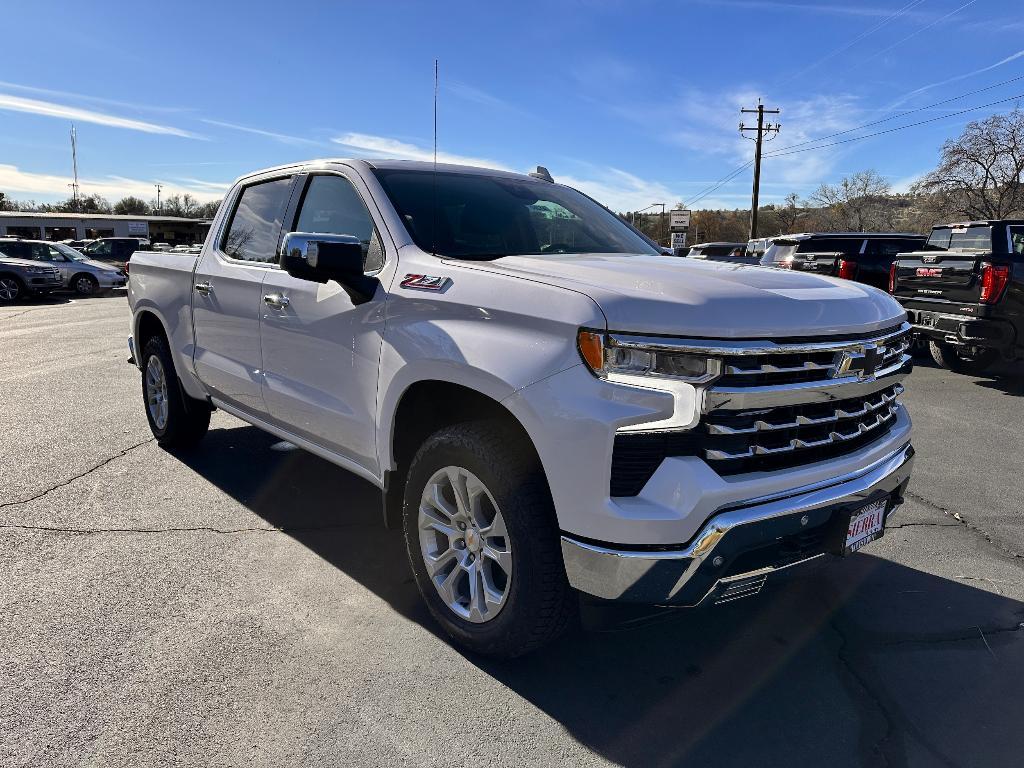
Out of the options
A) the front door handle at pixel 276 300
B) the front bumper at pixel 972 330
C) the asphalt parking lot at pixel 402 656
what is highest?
the front door handle at pixel 276 300

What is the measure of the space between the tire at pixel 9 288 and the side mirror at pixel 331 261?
20876mm

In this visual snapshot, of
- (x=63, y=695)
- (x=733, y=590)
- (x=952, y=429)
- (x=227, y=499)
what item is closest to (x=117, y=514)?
(x=227, y=499)

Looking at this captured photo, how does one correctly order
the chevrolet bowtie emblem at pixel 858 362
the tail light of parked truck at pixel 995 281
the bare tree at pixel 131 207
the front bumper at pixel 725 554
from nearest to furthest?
the front bumper at pixel 725 554, the chevrolet bowtie emblem at pixel 858 362, the tail light of parked truck at pixel 995 281, the bare tree at pixel 131 207

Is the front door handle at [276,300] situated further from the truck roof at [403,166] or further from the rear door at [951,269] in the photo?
the rear door at [951,269]

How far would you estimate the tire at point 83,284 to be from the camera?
73.6 feet

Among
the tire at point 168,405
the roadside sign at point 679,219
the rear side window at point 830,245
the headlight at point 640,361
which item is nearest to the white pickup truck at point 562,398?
the headlight at point 640,361

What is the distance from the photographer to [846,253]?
41.8 feet

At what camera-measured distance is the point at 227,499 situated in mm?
4590

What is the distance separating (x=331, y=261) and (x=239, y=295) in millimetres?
1496

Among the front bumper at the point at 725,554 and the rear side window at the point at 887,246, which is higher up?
the rear side window at the point at 887,246

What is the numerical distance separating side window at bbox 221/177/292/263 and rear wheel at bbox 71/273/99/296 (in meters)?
21.1

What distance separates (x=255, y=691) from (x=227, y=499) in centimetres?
214

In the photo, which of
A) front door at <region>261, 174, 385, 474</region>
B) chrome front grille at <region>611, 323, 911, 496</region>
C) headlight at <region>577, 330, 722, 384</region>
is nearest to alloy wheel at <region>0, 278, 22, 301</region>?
front door at <region>261, 174, 385, 474</region>

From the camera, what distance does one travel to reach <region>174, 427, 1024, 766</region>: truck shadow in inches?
94.1
